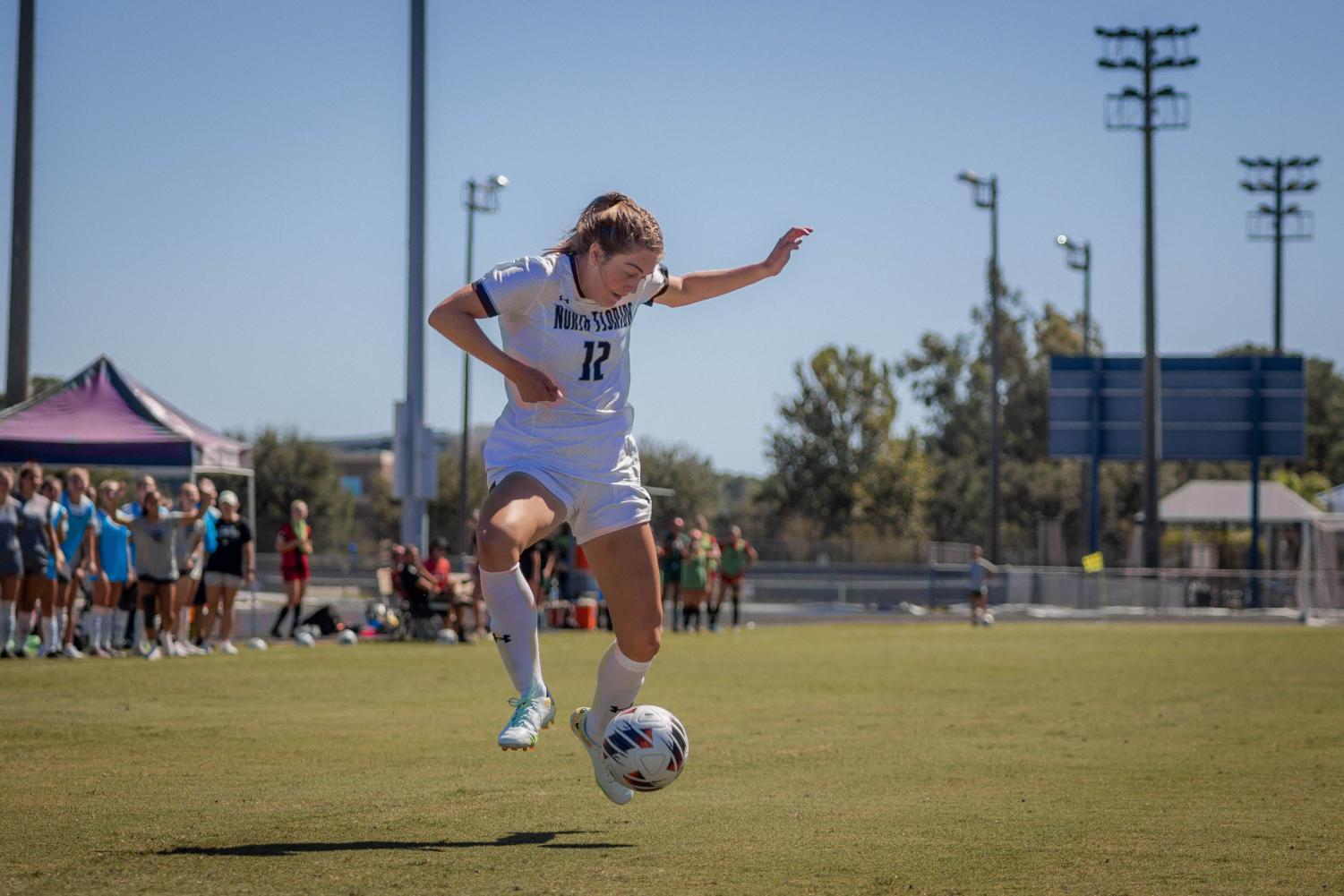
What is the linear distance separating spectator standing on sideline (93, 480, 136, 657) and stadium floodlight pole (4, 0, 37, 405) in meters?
5.16

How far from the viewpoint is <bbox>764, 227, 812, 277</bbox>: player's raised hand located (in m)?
7.03

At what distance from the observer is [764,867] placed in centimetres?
521

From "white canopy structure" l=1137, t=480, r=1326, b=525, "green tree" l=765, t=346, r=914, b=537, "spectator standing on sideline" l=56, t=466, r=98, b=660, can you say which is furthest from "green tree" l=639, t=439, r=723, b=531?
"spectator standing on sideline" l=56, t=466, r=98, b=660

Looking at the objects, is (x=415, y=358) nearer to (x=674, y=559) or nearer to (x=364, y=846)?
(x=674, y=559)

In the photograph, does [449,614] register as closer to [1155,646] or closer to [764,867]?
[1155,646]

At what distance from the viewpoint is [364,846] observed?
5.57 m

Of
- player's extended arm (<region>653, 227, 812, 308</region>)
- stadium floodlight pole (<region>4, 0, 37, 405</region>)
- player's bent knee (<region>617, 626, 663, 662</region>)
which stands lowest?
player's bent knee (<region>617, 626, 663, 662</region>)

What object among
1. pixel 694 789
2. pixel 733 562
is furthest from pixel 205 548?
pixel 694 789

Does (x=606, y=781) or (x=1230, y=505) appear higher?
(x=1230, y=505)

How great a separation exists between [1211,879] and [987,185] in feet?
151

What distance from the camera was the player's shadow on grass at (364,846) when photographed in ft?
17.7

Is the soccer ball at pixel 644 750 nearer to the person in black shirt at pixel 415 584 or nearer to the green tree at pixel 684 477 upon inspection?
the person in black shirt at pixel 415 584

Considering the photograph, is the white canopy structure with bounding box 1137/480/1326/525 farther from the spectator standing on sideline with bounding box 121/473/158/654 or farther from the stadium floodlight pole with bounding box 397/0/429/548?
the spectator standing on sideline with bounding box 121/473/158/654

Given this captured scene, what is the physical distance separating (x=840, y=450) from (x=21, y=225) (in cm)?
4795
